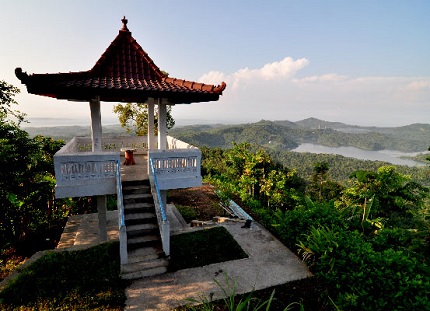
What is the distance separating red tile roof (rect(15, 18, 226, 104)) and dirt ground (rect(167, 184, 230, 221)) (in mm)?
A: 6687

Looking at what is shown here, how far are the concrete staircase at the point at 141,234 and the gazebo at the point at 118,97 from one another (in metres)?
0.20

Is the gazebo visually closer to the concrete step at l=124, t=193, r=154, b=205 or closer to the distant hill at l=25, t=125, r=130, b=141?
the concrete step at l=124, t=193, r=154, b=205

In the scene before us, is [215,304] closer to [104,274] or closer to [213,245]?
[213,245]

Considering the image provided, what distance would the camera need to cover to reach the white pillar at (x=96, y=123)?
733 centimetres

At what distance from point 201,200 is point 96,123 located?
859cm

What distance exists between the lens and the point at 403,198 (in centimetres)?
1414

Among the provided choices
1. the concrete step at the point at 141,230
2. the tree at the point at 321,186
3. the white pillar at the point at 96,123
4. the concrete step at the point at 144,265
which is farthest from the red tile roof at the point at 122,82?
the tree at the point at 321,186

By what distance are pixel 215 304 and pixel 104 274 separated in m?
2.93

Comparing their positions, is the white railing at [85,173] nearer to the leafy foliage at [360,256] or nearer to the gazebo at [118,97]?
the gazebo at [118,97]

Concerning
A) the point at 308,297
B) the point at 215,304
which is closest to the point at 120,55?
the point at 215,304

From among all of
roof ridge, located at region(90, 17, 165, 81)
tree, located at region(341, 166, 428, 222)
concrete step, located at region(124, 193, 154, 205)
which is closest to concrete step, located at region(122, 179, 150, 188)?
concrete step, located at region(124, 193, 154, 205)

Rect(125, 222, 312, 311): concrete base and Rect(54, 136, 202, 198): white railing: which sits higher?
Rect(54, 136, 202, 198): white railing

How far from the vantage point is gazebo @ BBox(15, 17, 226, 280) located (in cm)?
635

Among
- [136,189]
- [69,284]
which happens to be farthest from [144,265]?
[136,189]
